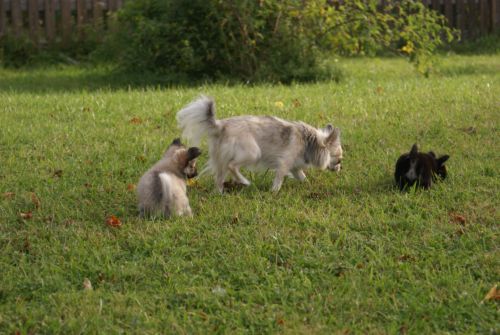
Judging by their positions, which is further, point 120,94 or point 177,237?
point 120,94

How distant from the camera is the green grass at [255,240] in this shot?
15.7 feet

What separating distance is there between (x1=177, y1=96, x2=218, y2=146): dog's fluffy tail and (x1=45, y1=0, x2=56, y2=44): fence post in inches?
400

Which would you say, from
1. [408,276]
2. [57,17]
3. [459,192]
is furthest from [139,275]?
[57,17]

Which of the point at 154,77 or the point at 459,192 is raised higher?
the point at 459,192

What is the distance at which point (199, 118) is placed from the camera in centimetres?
686

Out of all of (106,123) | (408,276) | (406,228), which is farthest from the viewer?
(106,123)

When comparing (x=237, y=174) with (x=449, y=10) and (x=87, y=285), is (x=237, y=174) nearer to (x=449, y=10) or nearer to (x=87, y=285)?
(x=87, y=285)

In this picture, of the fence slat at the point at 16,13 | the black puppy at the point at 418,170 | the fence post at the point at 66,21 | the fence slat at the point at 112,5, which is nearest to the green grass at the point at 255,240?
the black puppy at the point at 418,170

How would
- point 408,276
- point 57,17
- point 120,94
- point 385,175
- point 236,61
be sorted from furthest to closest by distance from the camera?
1. point 57,17
2. point 236,61
3. point 120,94
4. point 385,175
5. point 408,276

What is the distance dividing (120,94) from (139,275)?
6422mm

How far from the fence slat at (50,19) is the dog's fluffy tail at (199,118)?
1016cm

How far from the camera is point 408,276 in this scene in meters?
5.22

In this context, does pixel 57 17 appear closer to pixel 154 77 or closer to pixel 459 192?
pixel 154 77

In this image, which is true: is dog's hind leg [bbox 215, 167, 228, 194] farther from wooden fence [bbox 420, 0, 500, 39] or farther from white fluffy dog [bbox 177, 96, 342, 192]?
wooden fence [bbox 420, 0, 500, 39]
